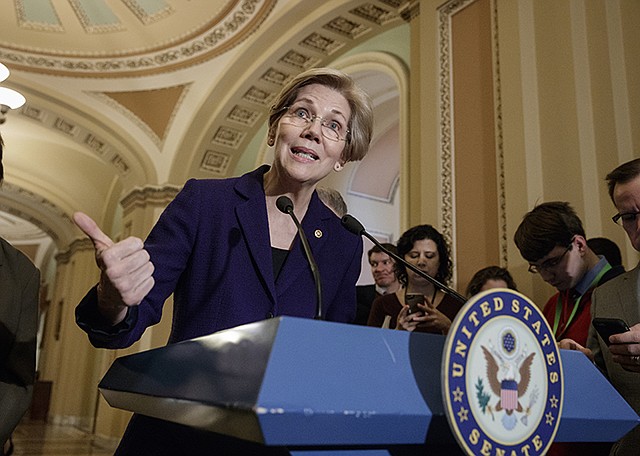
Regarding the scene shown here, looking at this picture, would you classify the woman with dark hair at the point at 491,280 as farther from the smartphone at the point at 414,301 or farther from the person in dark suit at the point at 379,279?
the smartphone at the point at 414,301

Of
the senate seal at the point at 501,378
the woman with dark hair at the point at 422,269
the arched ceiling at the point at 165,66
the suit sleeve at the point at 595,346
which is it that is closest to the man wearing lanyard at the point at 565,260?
the suit sleeve at the point at 595,346

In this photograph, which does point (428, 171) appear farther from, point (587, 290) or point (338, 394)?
point (338, 394)

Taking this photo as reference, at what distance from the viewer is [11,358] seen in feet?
5.16

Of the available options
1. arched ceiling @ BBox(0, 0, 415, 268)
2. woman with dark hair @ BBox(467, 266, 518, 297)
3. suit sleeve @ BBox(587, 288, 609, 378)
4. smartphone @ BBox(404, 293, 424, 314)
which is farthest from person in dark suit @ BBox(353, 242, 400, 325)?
arched ceiling @ BBox(0, 0, 415, 268)

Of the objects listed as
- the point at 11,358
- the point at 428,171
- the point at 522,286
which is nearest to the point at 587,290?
the point at 522,286

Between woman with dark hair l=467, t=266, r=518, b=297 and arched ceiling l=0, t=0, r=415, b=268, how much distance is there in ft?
12.1

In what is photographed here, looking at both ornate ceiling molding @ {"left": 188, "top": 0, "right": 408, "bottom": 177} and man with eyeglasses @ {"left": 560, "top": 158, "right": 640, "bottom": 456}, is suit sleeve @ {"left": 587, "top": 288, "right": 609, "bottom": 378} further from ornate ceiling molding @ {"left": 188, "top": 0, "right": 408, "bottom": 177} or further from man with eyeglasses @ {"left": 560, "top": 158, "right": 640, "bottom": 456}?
ornate ceiling molding @ {"left": 188, "top": 0, "right": 408, "bottom": 177}

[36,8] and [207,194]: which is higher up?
[36,8]

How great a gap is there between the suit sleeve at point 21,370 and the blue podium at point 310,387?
2.79 ft

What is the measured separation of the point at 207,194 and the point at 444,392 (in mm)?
728

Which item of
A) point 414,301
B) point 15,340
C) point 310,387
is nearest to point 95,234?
point 310,387

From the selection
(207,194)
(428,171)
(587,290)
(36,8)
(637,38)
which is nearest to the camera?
(207,194)

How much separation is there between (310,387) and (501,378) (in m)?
0.27

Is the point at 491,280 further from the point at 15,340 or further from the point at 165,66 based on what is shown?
the point at 165,66
